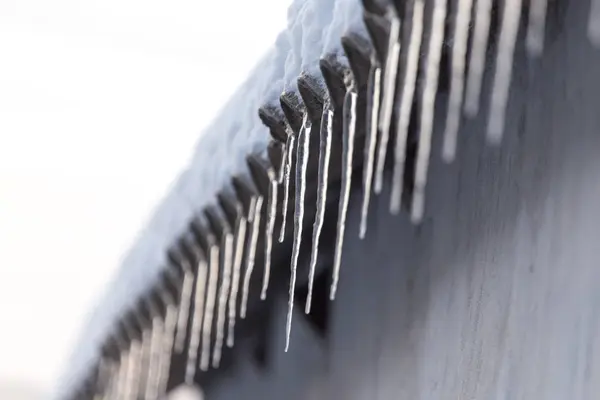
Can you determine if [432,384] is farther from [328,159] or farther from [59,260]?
[59,260]

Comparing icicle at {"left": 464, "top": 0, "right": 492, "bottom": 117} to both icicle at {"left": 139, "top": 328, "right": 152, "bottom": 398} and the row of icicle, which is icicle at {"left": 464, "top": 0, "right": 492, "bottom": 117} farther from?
icicle at {"left": 139, "top": 328, "right": 152, "bottom": 398}

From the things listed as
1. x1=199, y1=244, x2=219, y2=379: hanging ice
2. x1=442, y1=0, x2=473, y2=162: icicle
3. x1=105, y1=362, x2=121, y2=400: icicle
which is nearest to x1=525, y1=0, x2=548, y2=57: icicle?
x1=442, y1=0, x2=473, y2=162: icicle

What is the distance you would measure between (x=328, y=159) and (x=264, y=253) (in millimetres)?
675

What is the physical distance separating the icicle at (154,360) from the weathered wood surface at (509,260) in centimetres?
94

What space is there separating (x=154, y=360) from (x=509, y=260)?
6.44 ft

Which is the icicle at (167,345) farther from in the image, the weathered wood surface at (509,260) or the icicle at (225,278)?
the weathered wood surface at (509,260)

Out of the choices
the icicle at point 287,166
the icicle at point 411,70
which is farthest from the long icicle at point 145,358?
the icicle at point 411,70

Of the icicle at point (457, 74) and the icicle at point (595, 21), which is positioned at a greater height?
the icicle at point (595, 21)

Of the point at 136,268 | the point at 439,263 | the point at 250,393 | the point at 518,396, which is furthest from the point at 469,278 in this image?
the point at 250,393

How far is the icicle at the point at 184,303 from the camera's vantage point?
10.1ft

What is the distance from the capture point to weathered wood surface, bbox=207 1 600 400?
1.84 meters

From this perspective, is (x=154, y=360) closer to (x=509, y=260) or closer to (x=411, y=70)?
(x=509, y=260)

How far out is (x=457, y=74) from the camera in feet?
6.26

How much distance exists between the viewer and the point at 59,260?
27469 millimetres
